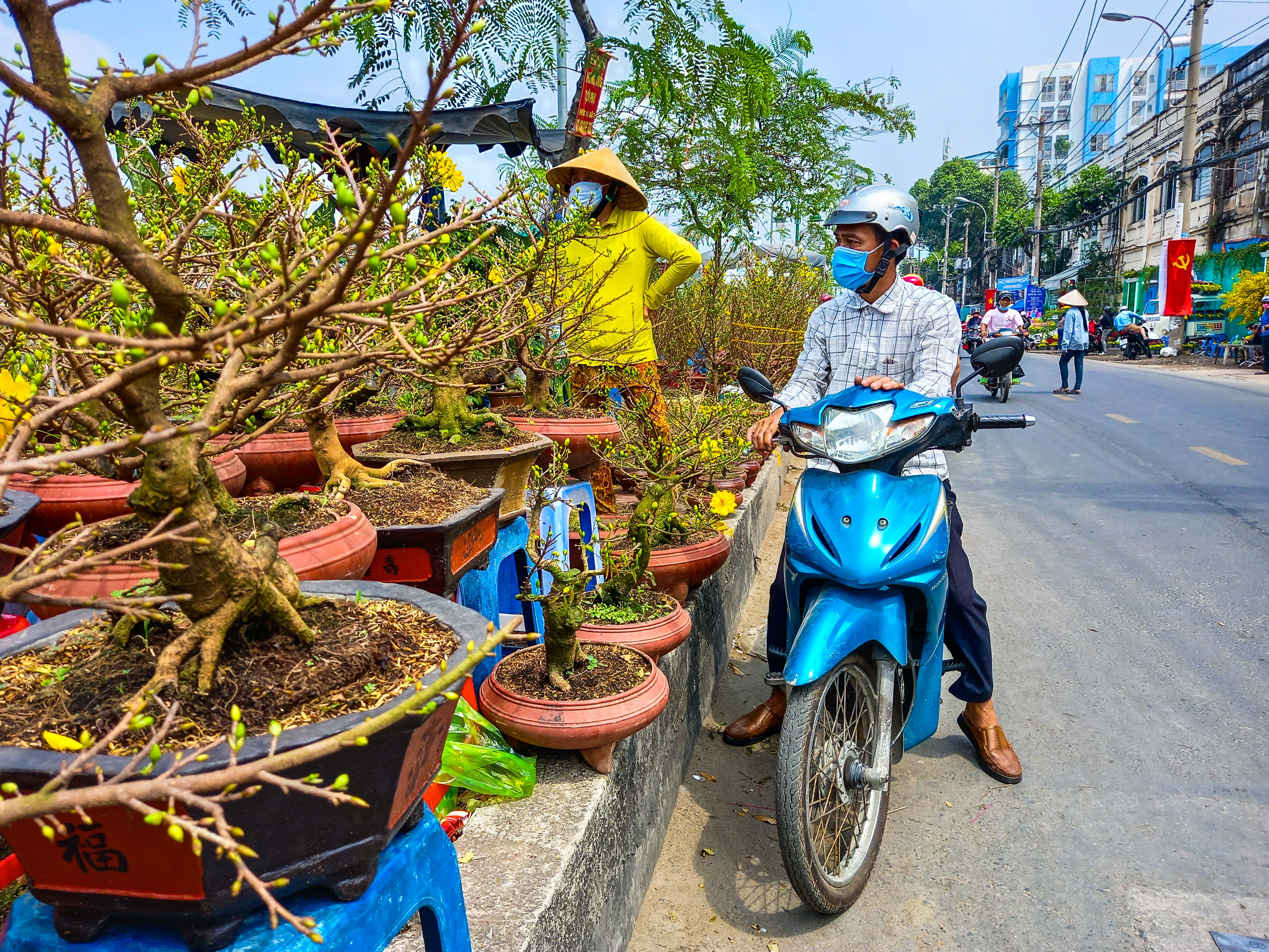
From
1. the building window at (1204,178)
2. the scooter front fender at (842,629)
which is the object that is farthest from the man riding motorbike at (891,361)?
the building window at (1204,178)

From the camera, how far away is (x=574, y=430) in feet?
12.0

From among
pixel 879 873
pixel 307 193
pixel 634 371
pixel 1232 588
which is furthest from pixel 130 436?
pixel 1232 588

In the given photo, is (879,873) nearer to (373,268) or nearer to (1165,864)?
(1165,864)

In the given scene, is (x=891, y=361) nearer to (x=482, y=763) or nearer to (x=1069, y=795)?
(x=1069, y=795)

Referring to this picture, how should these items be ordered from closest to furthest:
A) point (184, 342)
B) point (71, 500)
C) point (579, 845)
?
point (184, 342) < point (579, 845) < point (71, 500)

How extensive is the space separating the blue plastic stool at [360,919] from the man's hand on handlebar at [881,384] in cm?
170

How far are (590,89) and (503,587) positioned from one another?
365 centimetres

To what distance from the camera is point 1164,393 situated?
13.6m

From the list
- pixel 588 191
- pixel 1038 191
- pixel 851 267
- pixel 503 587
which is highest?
pixel 1038 191

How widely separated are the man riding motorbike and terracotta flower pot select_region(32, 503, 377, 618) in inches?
48.6

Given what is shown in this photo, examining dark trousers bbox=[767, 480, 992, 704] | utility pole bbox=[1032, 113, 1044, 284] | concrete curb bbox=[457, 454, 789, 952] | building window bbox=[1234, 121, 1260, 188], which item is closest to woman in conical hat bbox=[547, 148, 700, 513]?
dark trousers bbox=[767, 480, 992, 704]

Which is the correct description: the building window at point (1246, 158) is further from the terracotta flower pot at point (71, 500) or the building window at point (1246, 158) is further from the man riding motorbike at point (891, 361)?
the terracotta flower pot at point (71, 500)

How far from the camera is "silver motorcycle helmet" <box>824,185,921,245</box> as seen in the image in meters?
→ 2.75

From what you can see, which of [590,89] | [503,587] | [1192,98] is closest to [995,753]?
[503,587]
